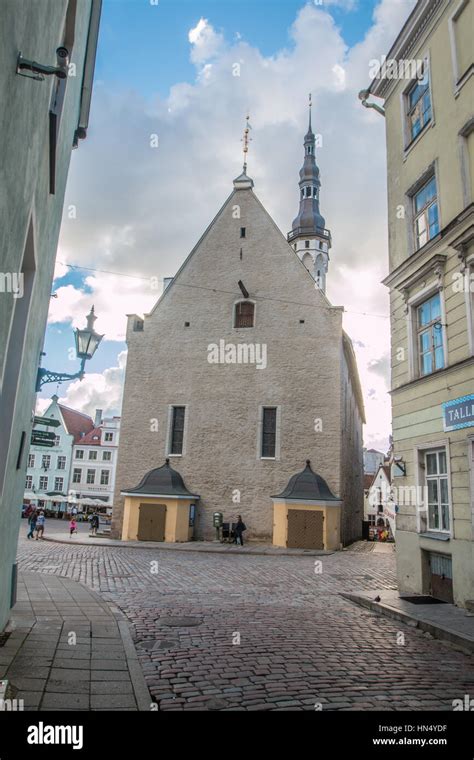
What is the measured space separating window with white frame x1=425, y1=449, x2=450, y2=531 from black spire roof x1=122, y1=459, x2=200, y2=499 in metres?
16.4

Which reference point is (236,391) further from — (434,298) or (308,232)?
(308,232)

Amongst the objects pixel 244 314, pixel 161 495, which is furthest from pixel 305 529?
pixel 244 314

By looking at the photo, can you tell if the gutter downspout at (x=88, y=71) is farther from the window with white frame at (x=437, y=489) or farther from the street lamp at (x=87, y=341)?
the window with white frame at (x=437, y=489)

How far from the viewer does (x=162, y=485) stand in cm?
2702

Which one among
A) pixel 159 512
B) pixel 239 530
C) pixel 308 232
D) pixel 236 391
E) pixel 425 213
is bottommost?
pixel 239 530

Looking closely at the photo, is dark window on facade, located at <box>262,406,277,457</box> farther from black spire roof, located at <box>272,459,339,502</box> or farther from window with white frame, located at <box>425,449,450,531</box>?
window with white frame, located at <box>425,449,450,531</box>

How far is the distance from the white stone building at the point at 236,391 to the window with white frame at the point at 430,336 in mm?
13815

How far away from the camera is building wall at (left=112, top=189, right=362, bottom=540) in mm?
27344

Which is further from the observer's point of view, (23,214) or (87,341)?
(87,341)

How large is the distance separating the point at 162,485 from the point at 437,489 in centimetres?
1761

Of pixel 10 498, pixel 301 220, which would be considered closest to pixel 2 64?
pixel 10 498

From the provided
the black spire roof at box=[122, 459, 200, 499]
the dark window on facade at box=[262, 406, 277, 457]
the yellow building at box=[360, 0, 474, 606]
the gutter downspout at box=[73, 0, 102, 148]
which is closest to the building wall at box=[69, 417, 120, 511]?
the black spire roof at box=[122, 459, 200, 499]

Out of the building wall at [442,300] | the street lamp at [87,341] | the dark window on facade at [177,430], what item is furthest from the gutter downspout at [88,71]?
the dark window on facade at [177,430]
